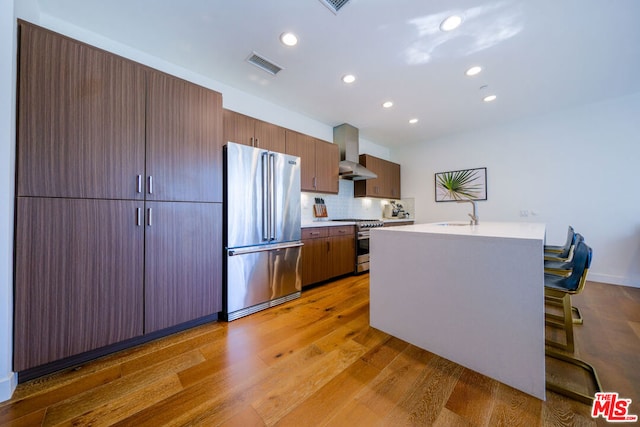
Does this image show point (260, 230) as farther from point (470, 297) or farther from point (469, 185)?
point (469, 185)

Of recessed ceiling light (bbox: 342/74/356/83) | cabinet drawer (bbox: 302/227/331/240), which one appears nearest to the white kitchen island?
cabinet drawer (bbox: 302/227/331/240)

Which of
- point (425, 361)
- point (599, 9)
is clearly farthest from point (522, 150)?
point (425, 361)

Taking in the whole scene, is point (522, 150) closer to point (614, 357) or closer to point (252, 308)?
point (614, 357)

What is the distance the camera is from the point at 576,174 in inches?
138

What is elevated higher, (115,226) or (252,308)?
(115,226)

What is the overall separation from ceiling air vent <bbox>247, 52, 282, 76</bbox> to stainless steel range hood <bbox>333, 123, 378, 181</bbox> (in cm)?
183

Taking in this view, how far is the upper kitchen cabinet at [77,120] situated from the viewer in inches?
54.9

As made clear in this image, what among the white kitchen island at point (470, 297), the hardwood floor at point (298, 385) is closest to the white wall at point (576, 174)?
the hardwood floor at point (298, 385)

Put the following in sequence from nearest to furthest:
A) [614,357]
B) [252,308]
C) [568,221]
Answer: [614,357]
[252,308]
[568,221]

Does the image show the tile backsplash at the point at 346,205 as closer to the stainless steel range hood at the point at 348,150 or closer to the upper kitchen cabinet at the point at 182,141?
the stainless steel range hood at the point at 348,150

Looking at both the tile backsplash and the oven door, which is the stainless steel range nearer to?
the oven door

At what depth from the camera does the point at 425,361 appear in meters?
1.64

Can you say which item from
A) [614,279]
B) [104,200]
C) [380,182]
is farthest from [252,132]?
[614,279]

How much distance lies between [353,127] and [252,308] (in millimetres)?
3477
